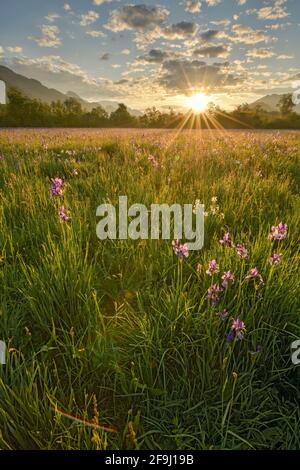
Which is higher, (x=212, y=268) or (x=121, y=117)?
(x=121, y=117)

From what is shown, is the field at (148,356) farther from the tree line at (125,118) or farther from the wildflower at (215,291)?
the tree line at (125,118)

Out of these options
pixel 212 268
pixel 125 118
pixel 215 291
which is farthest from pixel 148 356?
pixel 125 118

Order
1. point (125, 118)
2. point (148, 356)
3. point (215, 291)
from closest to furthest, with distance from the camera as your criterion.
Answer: point (148, 356)
point (215, 291)
point (125, 118)

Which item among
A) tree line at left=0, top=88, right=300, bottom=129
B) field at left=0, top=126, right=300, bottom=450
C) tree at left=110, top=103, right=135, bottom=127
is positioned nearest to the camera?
field at left=0, top=126, right=300, bottom=450

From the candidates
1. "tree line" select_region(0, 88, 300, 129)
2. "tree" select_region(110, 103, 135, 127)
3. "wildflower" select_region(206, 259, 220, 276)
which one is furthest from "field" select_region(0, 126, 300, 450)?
"tree" select_region(110, 103, 135, 127)

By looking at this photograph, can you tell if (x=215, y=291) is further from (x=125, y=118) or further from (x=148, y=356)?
(x=125, y=118)

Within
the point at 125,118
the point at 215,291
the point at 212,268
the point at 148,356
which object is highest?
the point at 125,118

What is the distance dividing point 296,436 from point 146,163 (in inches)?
195

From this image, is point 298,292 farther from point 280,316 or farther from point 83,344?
point 83,344

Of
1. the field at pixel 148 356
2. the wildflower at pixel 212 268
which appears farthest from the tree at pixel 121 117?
the wildflower at pixel 212 268

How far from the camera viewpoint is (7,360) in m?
1.43

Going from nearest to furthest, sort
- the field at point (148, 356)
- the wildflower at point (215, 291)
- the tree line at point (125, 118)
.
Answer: the field at point (148, 356) → the wildflower at point (215, 291) → the tree line at point (125, 118)

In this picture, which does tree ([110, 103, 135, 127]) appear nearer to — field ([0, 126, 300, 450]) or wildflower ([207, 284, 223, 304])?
field ([0, 126, 300, 450])

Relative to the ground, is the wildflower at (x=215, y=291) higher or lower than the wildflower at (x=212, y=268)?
lower
